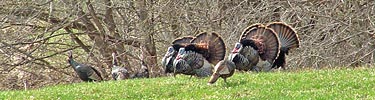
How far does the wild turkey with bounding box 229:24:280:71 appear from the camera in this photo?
14578 millimetres

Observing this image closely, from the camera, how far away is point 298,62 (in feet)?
60.8

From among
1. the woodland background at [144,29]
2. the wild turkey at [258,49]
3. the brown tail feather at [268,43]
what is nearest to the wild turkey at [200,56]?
the wild turkey at [258,49]

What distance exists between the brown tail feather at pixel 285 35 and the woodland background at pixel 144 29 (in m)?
2.06

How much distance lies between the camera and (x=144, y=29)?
20.9m

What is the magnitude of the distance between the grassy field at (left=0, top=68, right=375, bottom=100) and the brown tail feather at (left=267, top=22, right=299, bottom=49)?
2.40 m

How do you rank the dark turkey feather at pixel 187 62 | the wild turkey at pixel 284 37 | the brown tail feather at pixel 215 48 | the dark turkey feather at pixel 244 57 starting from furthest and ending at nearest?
the wild turkey at pixel 284 37 < the brown tail feather at pixel 215 48 < the dark turkey feather at pixel 244 57 < the dark turkey feather at pixel 187 62

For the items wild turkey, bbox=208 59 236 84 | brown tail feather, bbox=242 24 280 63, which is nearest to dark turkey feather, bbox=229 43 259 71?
brown tail feather, bbox=242 24 280 63

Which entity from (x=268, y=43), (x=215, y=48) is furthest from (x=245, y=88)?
(x=268, y=43)

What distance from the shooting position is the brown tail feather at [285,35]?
1543cm

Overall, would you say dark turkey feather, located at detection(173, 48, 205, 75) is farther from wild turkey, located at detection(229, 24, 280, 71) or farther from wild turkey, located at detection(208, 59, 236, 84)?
wild turkey, located at detection(208, 59, 236, 84)

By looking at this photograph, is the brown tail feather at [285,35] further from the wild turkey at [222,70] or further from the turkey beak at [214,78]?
the turkey beak at [214,78]

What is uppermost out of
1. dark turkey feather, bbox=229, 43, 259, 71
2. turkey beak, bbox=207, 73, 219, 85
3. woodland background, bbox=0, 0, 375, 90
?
turkey beak, bbox=207, 73, 219, 85

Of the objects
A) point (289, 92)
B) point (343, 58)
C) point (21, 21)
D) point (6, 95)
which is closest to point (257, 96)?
point (289, 92)

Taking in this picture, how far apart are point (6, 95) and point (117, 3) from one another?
8107 millimetres
